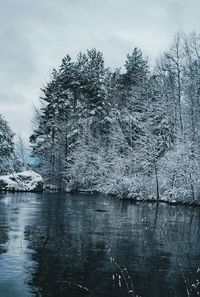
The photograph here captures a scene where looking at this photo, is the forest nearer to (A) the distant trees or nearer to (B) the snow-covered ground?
(A) the distant trees

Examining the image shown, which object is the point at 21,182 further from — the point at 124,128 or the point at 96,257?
the point at 96,257

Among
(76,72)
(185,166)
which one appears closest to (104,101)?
(76,72)

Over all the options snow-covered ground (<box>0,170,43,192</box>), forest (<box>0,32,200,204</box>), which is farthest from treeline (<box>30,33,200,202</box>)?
snow-covered ground (<box>0,170,43,192</box>)

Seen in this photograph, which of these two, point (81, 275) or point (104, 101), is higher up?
point (104, 101)

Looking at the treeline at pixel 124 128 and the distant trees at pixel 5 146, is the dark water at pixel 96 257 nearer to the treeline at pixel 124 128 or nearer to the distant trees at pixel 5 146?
the treeline at pixel 124 128

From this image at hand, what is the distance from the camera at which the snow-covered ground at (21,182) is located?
4344 centimetres

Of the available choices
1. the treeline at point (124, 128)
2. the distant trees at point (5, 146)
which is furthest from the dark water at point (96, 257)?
the distant trees at point (5, 146)

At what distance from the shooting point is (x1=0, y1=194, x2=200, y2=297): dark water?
968cm

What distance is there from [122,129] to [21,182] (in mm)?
12311

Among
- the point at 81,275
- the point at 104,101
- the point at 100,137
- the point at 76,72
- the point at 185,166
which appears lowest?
the point at 81,275

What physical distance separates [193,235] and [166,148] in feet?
75.6

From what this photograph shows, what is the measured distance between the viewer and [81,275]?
10594 mm

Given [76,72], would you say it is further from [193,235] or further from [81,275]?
[81,275]

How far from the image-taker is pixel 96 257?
41.7ft
